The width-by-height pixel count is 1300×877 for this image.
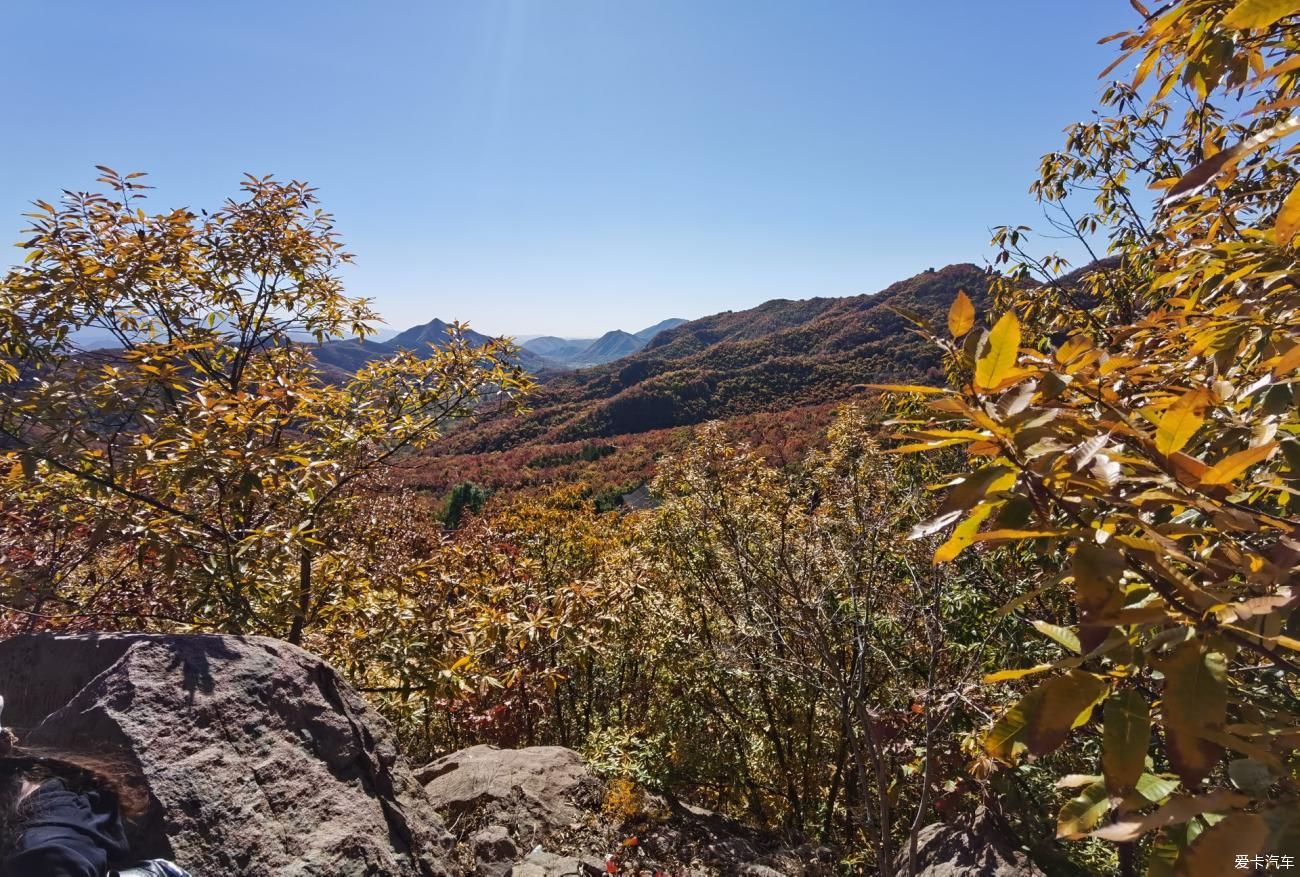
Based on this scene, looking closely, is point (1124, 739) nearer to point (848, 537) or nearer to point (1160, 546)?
point (1160, 546)

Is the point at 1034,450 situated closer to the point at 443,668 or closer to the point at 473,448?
the point at 443,668

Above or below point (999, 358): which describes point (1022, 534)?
below

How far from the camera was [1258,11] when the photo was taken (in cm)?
95

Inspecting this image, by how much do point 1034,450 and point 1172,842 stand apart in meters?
0.70

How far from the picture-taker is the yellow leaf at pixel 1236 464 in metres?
0.74

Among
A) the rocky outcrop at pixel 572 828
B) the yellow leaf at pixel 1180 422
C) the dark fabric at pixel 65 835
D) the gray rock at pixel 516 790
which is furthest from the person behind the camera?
the gray rock at pixel 516 790

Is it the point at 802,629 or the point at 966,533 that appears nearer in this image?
the point at 966,533

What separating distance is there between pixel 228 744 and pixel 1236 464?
3533 millimetres

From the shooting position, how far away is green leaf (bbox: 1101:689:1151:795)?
2.46 feet

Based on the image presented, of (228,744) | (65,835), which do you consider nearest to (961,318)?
(65,835)

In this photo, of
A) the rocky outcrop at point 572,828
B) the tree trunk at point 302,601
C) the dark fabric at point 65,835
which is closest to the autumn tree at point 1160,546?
the dark fabric at point 65,835

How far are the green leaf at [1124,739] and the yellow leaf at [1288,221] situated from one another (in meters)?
0.73

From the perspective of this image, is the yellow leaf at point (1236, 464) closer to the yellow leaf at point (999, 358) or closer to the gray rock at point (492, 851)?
the yellow leaf at point (999, 358)

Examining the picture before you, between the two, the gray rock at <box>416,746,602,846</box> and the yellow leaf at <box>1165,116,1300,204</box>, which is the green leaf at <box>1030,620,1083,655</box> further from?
the gray rock at <box>416,746,602,846</box>
